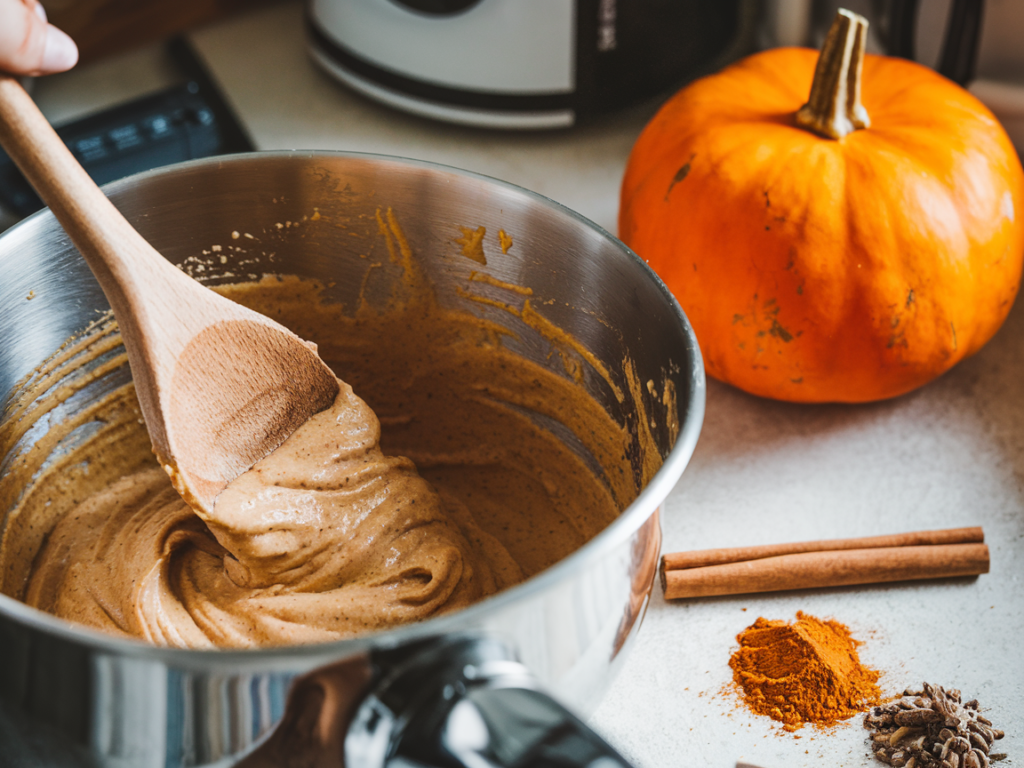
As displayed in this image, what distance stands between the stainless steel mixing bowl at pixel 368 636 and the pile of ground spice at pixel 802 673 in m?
0.19

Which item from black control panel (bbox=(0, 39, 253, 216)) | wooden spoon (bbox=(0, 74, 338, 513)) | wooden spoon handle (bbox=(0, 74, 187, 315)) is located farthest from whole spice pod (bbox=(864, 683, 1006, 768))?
black control panel (bbox=(0, 39, 253, 216))

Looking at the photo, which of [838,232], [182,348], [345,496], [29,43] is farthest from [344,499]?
[838,232]

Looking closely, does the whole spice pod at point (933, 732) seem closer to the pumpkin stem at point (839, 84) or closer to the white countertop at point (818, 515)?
the white countertop at point (818, 515)

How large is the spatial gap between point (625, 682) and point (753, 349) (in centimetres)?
37

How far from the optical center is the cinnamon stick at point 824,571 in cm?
86

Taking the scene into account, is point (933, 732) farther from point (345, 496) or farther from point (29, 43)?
point (29, 43)

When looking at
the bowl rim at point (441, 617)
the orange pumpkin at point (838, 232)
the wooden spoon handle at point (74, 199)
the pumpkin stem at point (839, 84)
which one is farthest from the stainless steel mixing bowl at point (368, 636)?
the pumpkin stem at point (839, 84)

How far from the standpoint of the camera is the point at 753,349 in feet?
3.22

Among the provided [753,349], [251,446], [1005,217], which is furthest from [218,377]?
[1005,217]

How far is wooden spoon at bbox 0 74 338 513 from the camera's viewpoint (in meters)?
0.68

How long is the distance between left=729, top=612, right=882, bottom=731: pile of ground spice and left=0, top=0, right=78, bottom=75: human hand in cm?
71

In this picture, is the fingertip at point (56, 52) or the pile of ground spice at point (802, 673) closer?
the fingertip at point (56, 52)

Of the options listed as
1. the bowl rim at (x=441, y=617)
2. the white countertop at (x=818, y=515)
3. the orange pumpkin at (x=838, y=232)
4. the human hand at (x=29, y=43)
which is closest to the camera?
the bowl rim at (x=441, y=617)

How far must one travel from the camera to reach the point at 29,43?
2.12 ft
